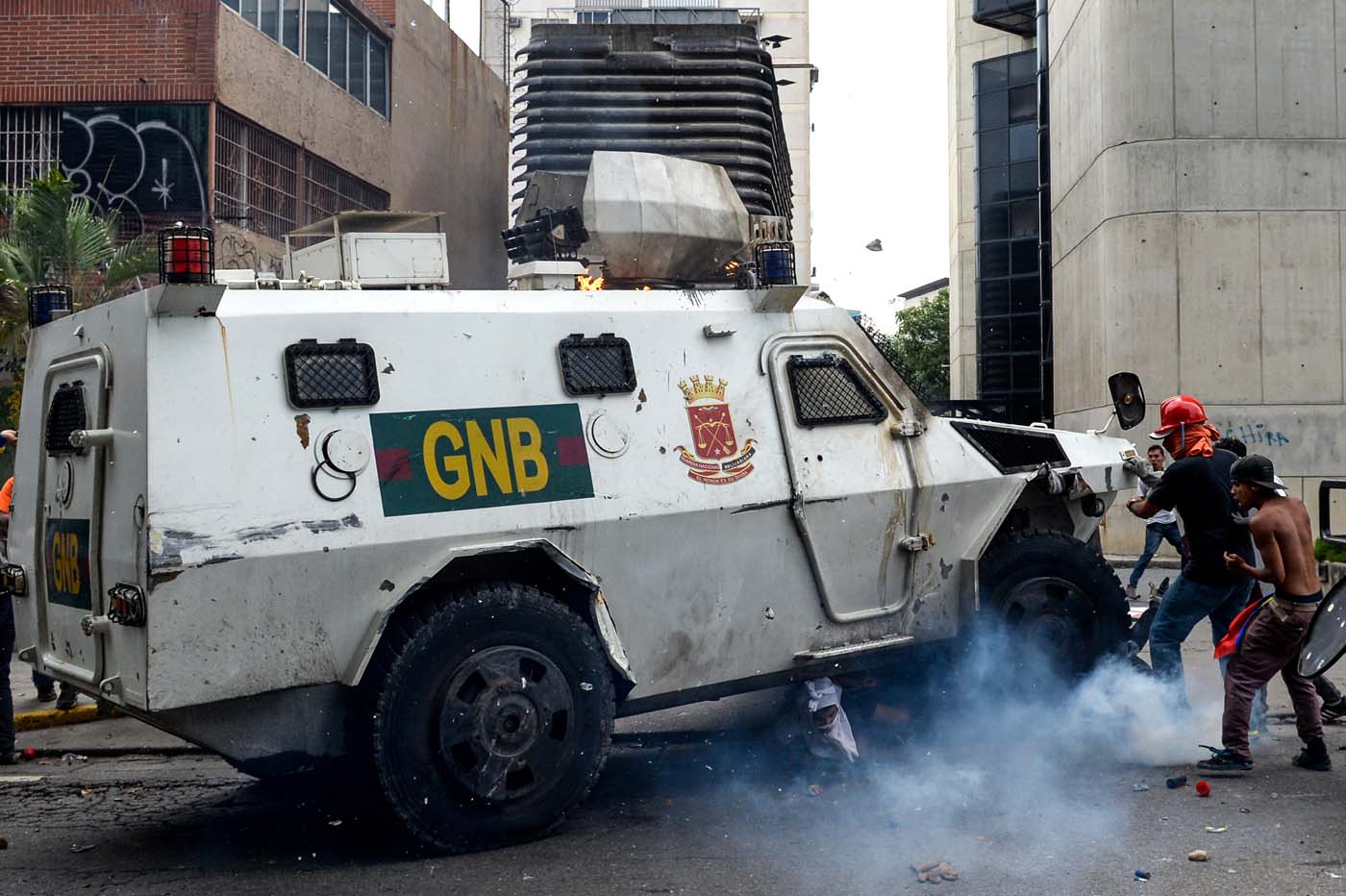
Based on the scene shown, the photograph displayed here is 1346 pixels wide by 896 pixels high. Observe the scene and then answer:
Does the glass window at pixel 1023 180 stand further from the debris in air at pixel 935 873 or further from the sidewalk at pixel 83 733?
the debris in air at pixel 935 873

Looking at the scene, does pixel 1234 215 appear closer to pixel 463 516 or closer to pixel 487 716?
pixel 463 516

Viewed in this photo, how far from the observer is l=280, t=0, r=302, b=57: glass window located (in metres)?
19.0

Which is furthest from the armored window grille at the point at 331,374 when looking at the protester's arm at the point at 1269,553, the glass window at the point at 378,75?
A: the glass window at the point at 378,75

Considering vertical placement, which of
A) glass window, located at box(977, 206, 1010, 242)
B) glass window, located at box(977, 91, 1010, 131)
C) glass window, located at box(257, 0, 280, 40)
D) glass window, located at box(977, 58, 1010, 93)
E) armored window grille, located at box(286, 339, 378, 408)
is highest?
glass window, located at box(977, 58, 1010, 93)

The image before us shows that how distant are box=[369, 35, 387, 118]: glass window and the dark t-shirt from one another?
696 inches

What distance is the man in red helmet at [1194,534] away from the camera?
704cm

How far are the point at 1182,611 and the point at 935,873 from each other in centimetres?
288

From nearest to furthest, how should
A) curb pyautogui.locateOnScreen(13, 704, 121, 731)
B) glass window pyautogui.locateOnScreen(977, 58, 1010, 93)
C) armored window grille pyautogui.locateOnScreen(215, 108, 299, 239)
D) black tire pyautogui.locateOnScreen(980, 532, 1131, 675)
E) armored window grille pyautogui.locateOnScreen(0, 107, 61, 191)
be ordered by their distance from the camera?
black tire pyautogui.locateOnScreen(980, 532, 1131, 675)
curb pyautogui.locateOnScreen(13, 704, 121, 731)
armored window grille pyautogui.locateOnScreen(0, 107, 61, 191)
armored window grille pyautogui.locateOnScreen(215, 108, 299, 239)
glass window pyautogui.locateOnScreen(977, 58, 1010, 93)

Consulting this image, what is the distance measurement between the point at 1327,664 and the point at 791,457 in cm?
250

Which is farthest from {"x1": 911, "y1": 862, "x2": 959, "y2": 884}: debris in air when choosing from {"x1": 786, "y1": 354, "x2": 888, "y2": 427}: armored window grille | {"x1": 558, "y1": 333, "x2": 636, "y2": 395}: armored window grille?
{"x1": 558, "y1": 333, "x2": 636, "y2": 395}: armored window grille

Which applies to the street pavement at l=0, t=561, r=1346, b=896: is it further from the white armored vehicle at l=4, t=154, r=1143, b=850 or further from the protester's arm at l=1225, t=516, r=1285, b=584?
the protester's arm at l=1225, t=516, r=1285, b=584

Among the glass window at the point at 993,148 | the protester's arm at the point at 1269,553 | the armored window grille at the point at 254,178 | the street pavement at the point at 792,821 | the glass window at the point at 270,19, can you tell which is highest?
the glass window at the point at 993,148

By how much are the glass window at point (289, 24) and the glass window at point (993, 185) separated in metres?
18.5

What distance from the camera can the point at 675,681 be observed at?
230 inches
